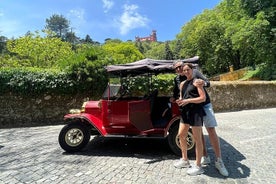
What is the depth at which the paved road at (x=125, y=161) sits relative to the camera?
409cm

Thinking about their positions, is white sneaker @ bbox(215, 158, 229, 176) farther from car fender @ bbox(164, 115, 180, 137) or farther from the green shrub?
the green shrub

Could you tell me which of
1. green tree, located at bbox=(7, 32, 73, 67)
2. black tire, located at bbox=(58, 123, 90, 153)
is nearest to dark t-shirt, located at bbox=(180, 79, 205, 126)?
black tire, located at bbox=(58, 123, 90, 153)

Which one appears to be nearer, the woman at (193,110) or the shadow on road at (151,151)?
the woman at (193,110)

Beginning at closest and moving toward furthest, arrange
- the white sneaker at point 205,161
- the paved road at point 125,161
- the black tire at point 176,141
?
the paved road at point 125,161 < the white sneaker at point 205,161 < the black tire at point 176,141

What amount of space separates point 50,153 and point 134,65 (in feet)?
8.86

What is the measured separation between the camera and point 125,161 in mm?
5004

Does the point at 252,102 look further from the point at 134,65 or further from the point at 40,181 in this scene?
the point at 40,181

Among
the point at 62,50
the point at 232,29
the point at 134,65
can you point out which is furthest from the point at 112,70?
the point at 62,50

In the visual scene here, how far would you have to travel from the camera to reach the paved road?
4.09 meters

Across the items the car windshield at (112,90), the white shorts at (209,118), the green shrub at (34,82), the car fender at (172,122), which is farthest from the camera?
the green shrub at (34,82)

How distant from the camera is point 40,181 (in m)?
4.07

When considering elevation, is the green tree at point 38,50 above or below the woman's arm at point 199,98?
above

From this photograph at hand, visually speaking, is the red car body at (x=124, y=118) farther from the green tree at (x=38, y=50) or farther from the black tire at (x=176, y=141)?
the green tree at (x=38, y=50)

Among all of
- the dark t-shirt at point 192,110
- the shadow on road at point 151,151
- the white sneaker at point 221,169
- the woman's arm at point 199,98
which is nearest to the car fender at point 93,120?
the shadow on road at point 151,151
